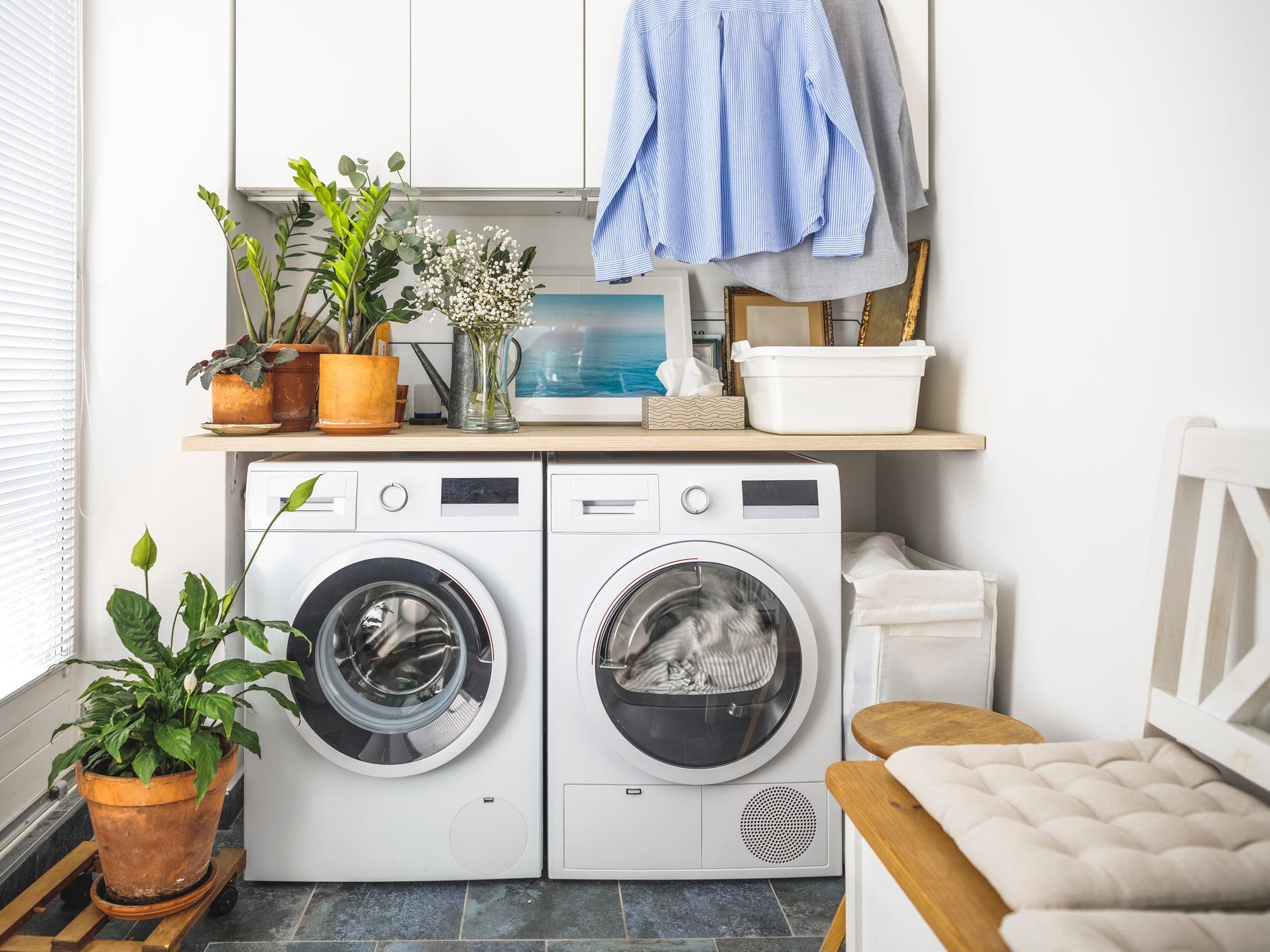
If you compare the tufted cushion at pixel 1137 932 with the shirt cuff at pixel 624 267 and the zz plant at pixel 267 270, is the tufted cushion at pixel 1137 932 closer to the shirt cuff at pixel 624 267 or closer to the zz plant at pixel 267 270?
the shirt cuff at pixel 624 267

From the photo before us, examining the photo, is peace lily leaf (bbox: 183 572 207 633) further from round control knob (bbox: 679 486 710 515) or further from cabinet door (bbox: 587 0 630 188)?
cabinet door (bbox: 587 0 630 188)

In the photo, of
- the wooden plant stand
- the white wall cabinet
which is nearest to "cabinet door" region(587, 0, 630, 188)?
the white wall cabinet

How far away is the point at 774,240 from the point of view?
1948 millimetres

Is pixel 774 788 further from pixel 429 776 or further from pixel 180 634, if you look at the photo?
pixel 180 634

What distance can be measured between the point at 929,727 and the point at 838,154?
4.16ft

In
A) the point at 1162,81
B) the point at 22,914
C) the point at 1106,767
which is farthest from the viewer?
the point at 22,914

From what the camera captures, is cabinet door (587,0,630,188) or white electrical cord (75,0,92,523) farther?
cabinet door (587,0,630,188)

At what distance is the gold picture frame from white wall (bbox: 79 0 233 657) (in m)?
1.69

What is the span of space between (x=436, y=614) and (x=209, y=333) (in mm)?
902

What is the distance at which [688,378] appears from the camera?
82.5 inches

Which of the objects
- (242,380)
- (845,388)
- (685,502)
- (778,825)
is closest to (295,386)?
(242,380)

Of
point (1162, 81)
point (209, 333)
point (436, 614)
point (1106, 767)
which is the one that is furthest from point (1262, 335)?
point (209, 333)

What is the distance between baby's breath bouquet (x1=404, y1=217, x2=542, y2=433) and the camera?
72.2 inches

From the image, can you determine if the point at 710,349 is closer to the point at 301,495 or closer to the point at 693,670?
the point at 693,670
